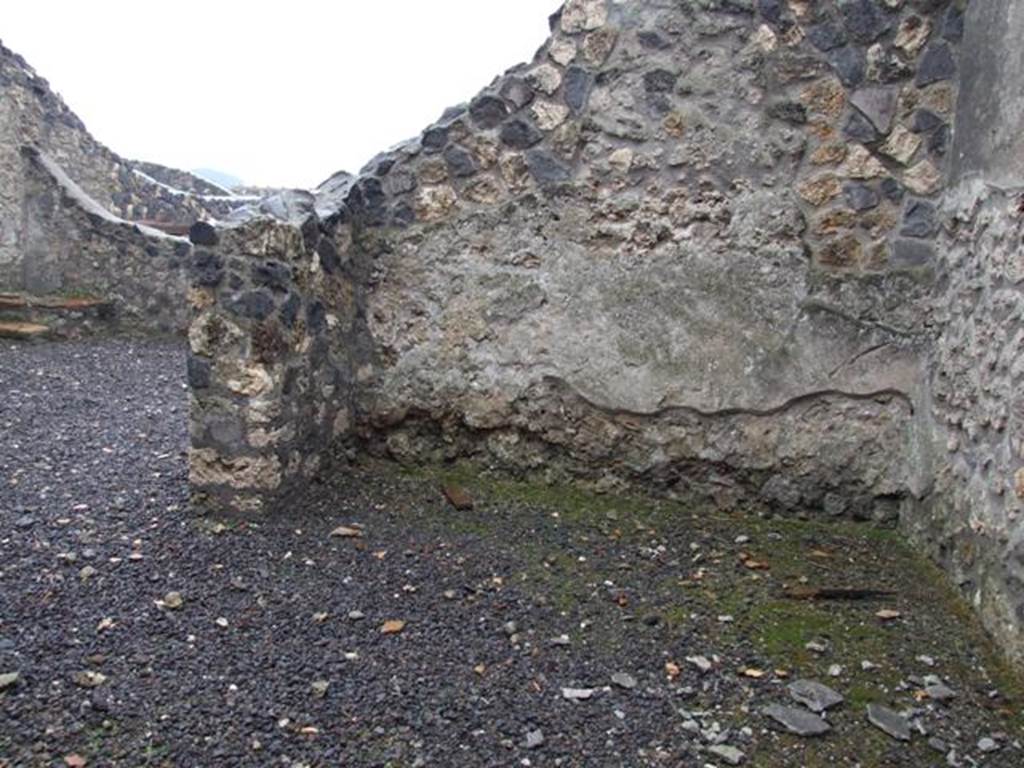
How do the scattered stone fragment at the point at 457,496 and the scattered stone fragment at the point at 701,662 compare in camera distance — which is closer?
the scattered stone fragment at the point at 701,662

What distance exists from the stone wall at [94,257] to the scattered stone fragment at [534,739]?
20.3ft

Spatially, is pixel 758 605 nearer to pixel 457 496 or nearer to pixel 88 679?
pixel 457 496

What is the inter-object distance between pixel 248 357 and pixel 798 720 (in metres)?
2.30

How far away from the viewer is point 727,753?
81.2 inches

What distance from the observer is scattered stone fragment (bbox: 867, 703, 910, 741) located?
215 cm

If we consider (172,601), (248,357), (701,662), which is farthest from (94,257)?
(701,662)

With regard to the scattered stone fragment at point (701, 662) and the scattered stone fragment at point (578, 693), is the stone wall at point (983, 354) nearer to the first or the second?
the scattered stone fragment at point (701, 662)

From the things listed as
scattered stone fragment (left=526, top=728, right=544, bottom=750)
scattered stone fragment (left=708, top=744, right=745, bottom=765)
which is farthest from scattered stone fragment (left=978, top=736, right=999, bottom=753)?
scattered stone fragment (left=526, top=728, right=544, bottom=750)

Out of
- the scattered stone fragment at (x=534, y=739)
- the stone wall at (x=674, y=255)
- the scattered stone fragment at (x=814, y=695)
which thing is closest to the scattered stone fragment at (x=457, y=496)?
the stone wall at (x=674, y=255)

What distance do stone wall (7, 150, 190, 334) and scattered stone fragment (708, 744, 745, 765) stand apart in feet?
21.2

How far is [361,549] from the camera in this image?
3102mm

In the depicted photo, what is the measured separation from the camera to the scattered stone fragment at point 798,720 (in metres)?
2.15

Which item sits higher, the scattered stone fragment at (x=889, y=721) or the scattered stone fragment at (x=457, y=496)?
the scattered stone fragment at (x=457, y=496)

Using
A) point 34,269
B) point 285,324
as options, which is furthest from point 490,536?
point 34,269
